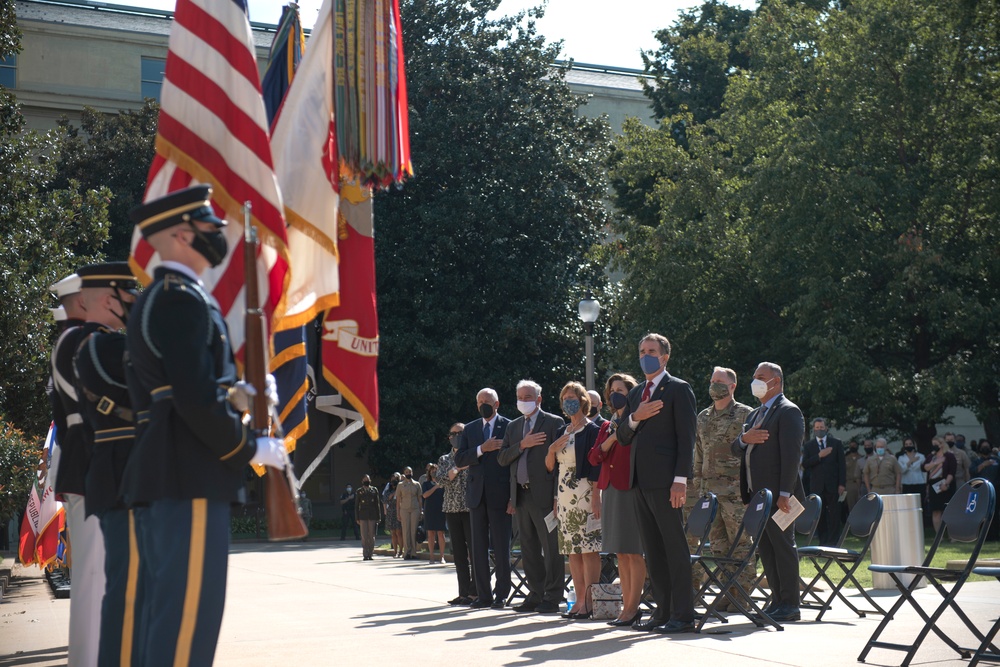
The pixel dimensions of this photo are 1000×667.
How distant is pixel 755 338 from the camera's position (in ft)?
107

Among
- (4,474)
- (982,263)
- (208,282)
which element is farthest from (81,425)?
(982,263)

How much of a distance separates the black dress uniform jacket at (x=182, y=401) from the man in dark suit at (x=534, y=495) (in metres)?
7.05

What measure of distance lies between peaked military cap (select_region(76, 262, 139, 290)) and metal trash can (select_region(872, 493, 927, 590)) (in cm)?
903

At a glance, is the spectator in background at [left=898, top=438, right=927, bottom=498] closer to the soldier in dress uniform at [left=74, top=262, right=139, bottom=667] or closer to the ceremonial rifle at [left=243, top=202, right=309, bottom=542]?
the soldier in dress uniform at [left=74, top=262, right=139, bottom=667]

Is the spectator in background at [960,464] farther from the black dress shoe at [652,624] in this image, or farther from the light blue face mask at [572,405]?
the black dress shoe at [652,624]

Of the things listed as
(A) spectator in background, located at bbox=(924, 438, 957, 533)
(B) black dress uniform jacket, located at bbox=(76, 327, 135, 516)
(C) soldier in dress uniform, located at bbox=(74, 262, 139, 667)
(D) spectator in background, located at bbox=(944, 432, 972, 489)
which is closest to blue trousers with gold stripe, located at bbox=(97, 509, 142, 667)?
(C) soldier in dress uniform, located at bbox=(74, 262, 139, 667)

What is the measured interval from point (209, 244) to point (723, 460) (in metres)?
7.34

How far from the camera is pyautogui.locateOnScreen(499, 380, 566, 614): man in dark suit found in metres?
11.7

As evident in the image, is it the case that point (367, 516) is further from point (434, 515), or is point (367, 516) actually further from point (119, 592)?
point (119, 592)

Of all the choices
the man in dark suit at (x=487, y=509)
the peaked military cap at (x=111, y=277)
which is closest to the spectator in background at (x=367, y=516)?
the man in dark suit at (x=487, y=509)

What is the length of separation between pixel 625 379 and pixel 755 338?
2214 cm

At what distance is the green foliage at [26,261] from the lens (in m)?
17.2

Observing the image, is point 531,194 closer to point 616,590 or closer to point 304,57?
point 616,590

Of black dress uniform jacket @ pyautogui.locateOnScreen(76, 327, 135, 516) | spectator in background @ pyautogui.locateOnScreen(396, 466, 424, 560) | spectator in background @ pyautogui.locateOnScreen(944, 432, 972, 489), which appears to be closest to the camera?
black dress uniform jacket @ pyautogui.locateOnScreen(76, 327, 135, 516)
